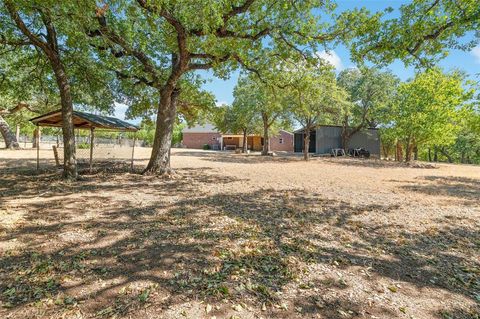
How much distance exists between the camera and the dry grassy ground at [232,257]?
255 cm

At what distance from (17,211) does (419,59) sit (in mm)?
10045

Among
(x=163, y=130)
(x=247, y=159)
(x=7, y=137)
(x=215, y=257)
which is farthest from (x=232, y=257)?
(x=7, y=137)

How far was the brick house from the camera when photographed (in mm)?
41812

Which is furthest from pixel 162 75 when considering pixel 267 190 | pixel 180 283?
pixel 180 283

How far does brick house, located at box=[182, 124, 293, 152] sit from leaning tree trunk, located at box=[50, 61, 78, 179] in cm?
3141

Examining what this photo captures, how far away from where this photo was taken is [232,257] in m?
3.53

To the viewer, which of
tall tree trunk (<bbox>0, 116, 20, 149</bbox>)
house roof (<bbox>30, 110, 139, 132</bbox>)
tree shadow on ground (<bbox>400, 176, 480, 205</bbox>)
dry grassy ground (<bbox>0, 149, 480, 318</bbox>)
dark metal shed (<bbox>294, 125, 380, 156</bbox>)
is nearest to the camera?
dry grassy ground (<bbox>0, 149, 480, 318</bbox>)

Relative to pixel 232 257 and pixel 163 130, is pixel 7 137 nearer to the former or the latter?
pixel 163 130

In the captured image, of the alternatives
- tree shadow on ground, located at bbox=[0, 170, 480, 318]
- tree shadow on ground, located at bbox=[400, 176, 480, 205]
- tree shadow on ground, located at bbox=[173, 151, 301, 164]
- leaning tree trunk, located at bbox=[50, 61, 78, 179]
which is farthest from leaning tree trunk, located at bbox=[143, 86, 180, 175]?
tree shadow on ground, located at bbox=[400, 176, 480, 205]

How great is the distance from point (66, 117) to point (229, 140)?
35.0 m

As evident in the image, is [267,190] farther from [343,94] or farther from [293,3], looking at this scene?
[343,94]

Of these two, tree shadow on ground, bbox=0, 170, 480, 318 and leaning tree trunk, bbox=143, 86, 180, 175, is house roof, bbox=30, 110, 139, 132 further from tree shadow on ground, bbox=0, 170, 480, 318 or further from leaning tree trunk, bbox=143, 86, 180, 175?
tree shadow on ground, bbox=0, 170, 480, 318

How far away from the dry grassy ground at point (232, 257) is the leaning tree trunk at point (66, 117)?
6.12 feet

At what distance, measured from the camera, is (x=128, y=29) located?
848 centimetres
